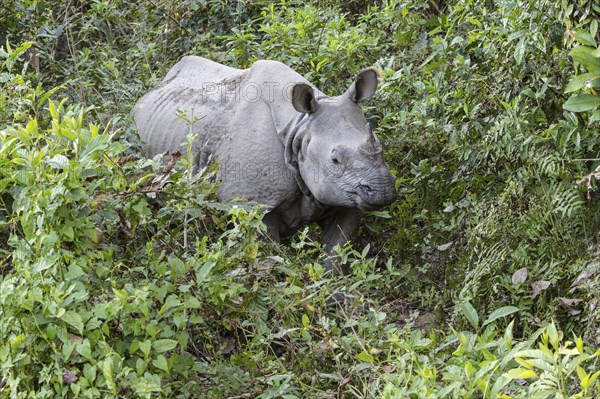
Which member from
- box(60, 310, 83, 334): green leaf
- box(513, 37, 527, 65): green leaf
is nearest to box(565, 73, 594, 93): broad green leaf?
box(513, 37, 527, 65): green leaf

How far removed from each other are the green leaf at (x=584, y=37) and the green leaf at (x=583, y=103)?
26cm

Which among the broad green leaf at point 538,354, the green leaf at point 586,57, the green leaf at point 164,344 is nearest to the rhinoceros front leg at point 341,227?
the green leaf at point 586,57

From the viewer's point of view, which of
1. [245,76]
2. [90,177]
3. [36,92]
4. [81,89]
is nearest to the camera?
[90,177]

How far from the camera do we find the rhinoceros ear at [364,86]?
719 cm

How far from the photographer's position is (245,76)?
778cm

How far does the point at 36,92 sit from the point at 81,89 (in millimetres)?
2344

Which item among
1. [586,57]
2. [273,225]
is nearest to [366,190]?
[273,225]

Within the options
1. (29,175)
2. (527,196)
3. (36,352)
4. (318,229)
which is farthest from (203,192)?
(318,229)

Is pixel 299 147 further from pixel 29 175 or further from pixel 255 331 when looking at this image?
pixel 29 175

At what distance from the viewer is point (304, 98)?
709cm

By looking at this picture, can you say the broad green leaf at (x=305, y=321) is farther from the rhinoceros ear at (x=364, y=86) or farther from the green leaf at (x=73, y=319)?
the rhinoceros ear at (x=364, y=86)

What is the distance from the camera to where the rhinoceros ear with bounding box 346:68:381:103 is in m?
7.19

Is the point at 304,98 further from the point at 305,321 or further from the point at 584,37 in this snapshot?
the point at 305,321

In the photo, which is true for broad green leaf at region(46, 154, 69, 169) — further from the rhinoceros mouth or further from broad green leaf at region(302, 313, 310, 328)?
the rhinoceros mouth
